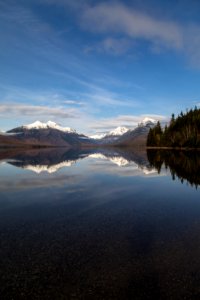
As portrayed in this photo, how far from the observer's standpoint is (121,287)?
10.2 meters

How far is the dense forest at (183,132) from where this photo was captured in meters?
147

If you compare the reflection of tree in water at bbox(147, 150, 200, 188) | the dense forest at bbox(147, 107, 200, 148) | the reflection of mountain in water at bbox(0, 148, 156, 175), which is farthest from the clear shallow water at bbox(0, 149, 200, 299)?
the dense forest at bbox(147, 107, 200, 148)

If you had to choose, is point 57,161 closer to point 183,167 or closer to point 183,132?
point 183,167

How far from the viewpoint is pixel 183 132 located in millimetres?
155625

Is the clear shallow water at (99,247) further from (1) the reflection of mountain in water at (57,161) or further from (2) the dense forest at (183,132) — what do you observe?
(2) the dense forest at (183,132)

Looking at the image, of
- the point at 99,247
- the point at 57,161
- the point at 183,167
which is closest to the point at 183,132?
the point at 57,161

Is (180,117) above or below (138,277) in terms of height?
above

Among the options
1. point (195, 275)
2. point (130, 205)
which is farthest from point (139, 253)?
point (130, 205)

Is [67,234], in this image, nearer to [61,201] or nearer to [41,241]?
[41,241]

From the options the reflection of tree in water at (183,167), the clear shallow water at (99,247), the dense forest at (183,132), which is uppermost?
the dense forest at (183,132)

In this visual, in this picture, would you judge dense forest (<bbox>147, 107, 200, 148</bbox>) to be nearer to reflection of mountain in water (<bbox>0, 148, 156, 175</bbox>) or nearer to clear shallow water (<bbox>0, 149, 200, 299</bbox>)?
reflection of mountain in water (<bbox>0, 148, 156, 175</bbox>)

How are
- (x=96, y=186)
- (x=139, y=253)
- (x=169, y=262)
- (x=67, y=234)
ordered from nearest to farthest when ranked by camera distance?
(x=169, y=262) → (x=139, y=253) → (x=67, y=234) → (x=96, y=186)

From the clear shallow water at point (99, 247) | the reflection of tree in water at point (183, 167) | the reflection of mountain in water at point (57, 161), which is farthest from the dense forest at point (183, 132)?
the clear shallow water at point (99, 247)

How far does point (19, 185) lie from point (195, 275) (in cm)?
2622
